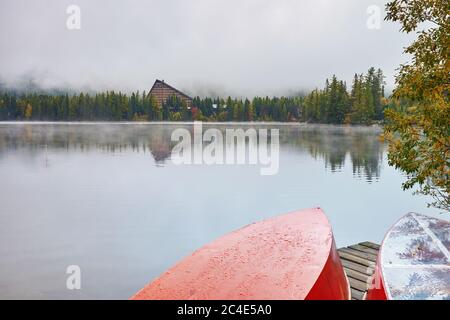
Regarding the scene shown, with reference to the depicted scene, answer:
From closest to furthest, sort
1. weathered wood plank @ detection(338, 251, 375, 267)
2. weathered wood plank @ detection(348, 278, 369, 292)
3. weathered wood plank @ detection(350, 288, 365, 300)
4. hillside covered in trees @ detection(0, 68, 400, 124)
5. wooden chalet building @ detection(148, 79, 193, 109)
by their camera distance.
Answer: weathered wood plank @ detection(350, 288, 365, 300), weathered wood plank @ detection(348, 278, 369, 292), weathered wood plank @ detection(338, 251, 375, 267), hillside covered in trees @ detection(0, 68, 400, 124), wooden chalet building @ detection(148, 79, 193, 109)

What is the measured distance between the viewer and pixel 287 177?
22016mm

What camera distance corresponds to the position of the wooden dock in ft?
13.0

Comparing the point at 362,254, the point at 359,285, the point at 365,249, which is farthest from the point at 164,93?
the point at 359,285

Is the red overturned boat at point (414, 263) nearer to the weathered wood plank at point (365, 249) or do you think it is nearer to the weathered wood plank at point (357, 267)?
the weathered wood plank at point (357, 267)

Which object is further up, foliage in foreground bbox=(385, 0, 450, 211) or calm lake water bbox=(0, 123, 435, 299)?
foliage in foreground bbox=(385, 0, 450, 211)

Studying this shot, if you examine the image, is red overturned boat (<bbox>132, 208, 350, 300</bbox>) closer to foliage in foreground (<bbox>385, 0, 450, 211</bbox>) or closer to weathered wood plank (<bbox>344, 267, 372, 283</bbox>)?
weathered wood plank (<bbox>344, 267, 372, 283</bbox>)

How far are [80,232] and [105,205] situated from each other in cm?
369

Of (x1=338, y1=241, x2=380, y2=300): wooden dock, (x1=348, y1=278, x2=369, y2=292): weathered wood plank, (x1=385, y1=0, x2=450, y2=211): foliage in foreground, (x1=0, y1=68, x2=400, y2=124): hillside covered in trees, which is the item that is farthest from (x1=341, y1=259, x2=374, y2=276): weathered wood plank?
(x1=0, y1=68, x2=400, y2=124): hillside covered in trees

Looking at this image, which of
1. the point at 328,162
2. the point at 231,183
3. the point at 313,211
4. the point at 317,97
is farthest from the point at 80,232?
the point at 317,97

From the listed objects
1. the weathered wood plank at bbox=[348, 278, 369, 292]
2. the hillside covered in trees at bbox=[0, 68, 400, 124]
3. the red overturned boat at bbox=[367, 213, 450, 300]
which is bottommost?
the weathered wood plank at bbox=[348, 278, 369, 292]

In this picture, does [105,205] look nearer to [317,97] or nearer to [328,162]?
[328,162]

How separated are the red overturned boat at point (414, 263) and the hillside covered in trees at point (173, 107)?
2707 cm

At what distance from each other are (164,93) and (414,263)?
42528mm

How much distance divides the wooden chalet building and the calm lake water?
46.4 feet
